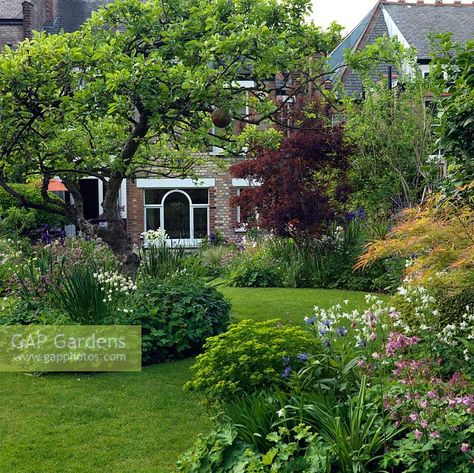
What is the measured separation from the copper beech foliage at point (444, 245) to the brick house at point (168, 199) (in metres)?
17.1

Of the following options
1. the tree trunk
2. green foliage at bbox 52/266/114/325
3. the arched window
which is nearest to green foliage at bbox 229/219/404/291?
the tree trunk

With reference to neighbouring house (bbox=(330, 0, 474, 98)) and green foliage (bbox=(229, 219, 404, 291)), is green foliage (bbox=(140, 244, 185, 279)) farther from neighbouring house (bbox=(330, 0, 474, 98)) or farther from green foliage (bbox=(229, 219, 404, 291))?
neighbouring house (bbox=(330, 0, 474, 98))

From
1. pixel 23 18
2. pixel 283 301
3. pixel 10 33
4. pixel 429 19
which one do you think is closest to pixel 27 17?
pixel 23 18

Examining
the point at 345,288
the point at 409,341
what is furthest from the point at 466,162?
the point at 345,288

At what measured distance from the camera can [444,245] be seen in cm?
511

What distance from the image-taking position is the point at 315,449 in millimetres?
3186

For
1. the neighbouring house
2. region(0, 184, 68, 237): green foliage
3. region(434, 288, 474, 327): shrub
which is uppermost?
the neighbouring house

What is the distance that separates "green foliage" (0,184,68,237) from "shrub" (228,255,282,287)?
5.29 m

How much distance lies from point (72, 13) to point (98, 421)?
80.2 feet

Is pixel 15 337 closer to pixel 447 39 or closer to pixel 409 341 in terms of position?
pixel 409 341

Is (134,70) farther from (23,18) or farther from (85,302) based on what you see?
(23,18)

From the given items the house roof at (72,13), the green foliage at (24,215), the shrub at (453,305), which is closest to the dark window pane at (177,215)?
the green foliage at (24,215)

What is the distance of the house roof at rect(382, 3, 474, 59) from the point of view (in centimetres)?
2309

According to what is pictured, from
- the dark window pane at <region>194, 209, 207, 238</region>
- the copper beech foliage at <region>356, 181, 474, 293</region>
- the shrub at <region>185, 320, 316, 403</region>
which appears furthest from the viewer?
the dark window pane at <region>194, 209, 207, 238</region>
